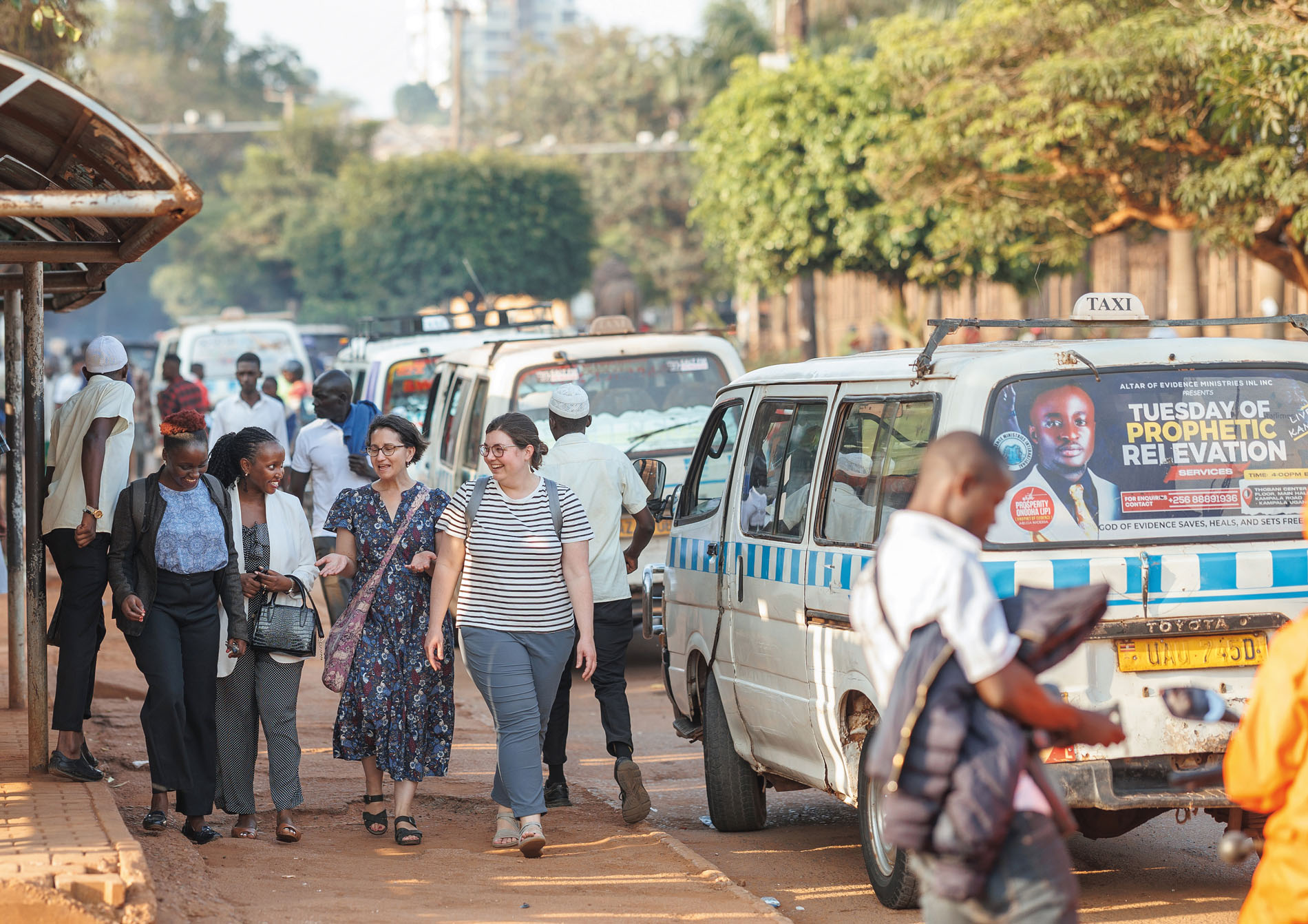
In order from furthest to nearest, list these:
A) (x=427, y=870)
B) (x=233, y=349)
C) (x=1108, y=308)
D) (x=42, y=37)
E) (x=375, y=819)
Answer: (x=233, y=349), (x=42, y=37), (x=375, y=819), (x=427, y=870), (x=1108, y=308)

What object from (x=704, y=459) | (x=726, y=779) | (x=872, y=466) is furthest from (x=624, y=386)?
(x=872, y=466)

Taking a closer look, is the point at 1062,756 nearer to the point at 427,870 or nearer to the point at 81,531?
the point at 427,870

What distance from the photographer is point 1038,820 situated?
329 centimetres

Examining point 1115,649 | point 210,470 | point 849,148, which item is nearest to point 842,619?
point 1115,649

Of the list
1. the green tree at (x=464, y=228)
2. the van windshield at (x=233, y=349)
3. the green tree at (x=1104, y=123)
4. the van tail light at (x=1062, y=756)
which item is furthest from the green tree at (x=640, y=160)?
the van tail light at (x=1062, y=756)

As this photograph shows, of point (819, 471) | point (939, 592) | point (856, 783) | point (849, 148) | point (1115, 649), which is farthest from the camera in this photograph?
point (849, 148)

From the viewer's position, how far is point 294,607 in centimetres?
670

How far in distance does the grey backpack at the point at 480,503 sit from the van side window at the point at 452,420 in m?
4.80

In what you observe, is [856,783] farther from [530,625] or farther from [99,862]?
[99,862]

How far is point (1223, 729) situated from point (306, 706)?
6466 mm

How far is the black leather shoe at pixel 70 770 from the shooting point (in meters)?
6.83

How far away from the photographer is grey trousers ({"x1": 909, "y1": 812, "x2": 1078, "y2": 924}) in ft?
10.7

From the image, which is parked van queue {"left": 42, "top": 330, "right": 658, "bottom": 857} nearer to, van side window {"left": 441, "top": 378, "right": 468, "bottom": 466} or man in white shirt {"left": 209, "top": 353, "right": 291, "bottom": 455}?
van side window {"left": 441, "top": 378, "right": 468, "bottom": 466}

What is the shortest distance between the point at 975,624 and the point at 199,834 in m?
4.36
